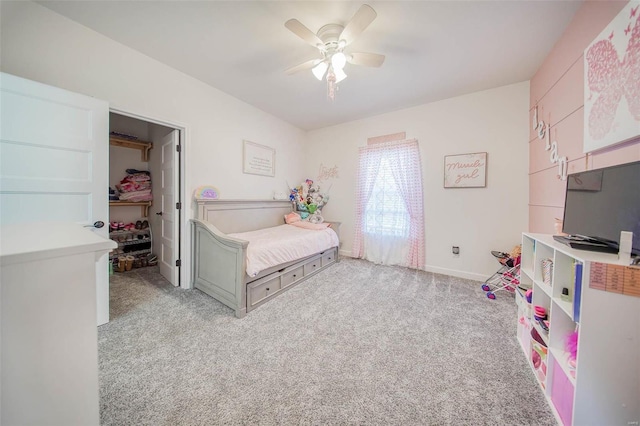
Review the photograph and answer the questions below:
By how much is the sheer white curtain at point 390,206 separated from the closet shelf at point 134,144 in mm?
3378

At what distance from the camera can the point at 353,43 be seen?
1936 millimetres

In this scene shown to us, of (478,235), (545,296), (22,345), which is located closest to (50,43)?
(22,345)

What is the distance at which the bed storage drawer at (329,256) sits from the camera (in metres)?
3.22

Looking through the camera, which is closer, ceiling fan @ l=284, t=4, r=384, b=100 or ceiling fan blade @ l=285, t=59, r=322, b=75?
ceiling fan @ l=284, t=4, r=384, b=100

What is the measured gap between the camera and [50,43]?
1.64m

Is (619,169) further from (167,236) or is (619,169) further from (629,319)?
(167,236)

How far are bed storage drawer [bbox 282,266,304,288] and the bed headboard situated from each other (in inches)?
40.8

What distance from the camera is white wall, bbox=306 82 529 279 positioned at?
101 inches

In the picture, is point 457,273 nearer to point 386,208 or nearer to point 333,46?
point 386,208

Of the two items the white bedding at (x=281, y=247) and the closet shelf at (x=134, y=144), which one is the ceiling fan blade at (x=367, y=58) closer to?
the white bedding at (x=281, y=247)

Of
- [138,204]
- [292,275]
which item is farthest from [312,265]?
[138,204]

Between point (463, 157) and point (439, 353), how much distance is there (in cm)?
244

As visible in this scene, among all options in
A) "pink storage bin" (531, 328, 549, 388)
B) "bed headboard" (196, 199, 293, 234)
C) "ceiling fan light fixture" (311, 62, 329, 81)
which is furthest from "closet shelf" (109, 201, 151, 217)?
"pink storage bin" (531, 328, 549, 388)

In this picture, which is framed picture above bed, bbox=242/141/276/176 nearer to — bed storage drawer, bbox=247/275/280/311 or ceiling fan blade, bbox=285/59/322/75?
ceiling fan blade, bbox=285/59/322/75
